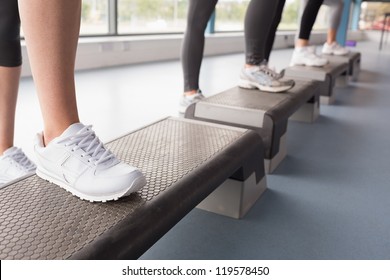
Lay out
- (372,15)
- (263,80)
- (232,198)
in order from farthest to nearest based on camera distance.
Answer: (372,15) → (263,80) → (232,198)

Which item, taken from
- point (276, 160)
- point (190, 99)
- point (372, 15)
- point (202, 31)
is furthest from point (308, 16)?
point (372, 15)

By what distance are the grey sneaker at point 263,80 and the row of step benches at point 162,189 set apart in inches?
2.6

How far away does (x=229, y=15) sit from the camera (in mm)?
6562

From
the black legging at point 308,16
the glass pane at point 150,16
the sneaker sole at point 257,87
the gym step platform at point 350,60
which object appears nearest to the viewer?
the sneaker sole at point 257,87

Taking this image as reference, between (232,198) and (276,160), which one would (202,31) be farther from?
(232,198)

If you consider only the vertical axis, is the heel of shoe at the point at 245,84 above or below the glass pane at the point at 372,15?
below

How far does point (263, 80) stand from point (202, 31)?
41cm

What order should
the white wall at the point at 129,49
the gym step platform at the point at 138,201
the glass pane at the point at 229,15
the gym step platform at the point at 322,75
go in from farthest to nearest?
the glass pane at the point at 229,15, the white wall at the point at 129,49, the gym step platform at the point at 322,75, the gym step platform at the point at 138,201

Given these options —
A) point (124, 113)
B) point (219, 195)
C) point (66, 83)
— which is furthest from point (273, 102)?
point (66, 83)

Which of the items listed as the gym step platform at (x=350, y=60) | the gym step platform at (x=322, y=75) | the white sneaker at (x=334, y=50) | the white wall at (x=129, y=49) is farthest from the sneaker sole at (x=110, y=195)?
the white sneaker at (x=334, y=50)

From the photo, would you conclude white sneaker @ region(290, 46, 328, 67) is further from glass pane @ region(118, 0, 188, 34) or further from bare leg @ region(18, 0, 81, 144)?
bare leg @ region(18, 0, 81, 144)

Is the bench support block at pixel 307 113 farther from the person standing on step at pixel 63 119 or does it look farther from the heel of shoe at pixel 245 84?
the person standing on step at pixel 63 119

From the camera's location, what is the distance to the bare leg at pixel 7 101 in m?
1.06

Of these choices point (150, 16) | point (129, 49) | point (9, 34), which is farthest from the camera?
point (150, 16)
